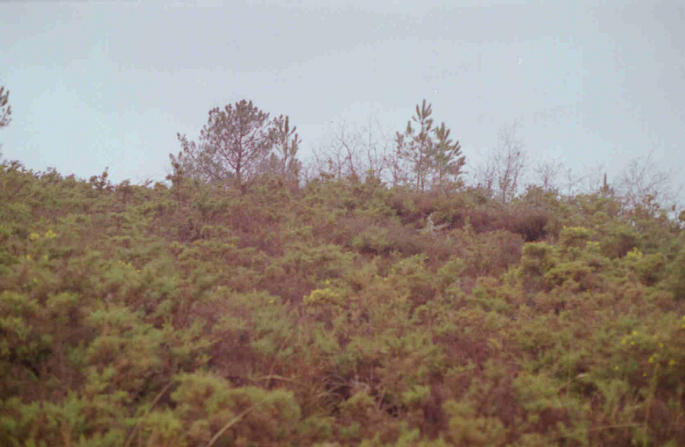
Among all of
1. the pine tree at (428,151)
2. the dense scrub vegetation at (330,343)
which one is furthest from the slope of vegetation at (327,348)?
the pine tree at (428,151)

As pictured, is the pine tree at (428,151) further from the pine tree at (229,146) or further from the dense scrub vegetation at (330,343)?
the dense scrub vegetation at (330,343)

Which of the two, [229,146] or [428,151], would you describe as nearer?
[229,146]

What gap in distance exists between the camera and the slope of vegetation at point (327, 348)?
268cm

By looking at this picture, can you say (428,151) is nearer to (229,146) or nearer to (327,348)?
(229,146)

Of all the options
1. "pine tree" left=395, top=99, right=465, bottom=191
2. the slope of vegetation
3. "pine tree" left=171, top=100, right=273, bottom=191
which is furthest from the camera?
"pine tree" left=395, top=99, right=465, bottom=191

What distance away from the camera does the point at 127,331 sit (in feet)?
10.8

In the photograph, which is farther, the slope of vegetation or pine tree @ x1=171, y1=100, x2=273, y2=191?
pine tree @ x1=171, y1=100, x2=273, y2=191

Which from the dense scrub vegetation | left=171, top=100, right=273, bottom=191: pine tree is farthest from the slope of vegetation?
left=171, top=100, right=273, bottom=191: pine tree

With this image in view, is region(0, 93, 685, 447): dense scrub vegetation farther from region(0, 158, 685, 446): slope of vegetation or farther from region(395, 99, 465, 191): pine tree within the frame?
region(395, 99, 465, 191): pine tree

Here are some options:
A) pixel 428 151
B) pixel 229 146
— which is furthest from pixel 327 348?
pixel 428 151

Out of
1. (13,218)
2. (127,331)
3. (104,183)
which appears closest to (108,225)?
(13,218)

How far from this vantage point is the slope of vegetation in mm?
2684

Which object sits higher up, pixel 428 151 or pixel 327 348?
pixel 428 151

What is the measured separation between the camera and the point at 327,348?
3.69m
